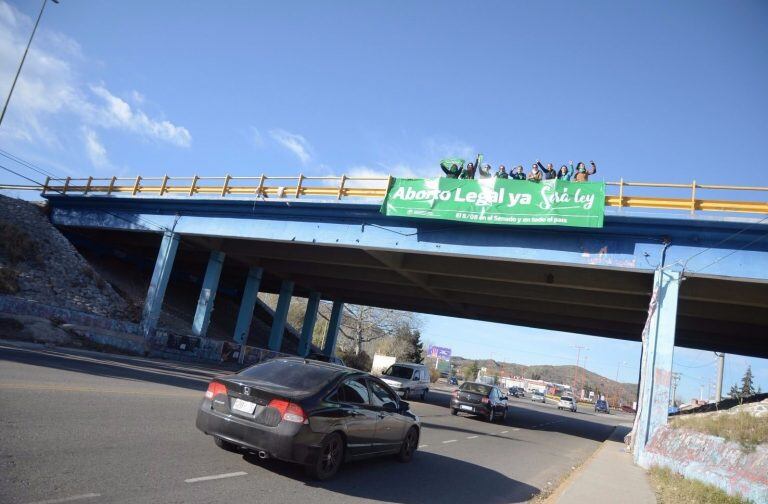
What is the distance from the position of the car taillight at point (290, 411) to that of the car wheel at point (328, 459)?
0.59 m

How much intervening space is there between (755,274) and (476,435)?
9.43 metres

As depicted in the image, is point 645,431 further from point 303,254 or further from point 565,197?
point 303,254

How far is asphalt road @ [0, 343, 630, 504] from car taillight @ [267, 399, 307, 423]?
31.9 inches

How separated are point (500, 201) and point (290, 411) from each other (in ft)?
44.4

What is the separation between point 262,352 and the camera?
31.0m

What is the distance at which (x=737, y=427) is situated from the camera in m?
11.0

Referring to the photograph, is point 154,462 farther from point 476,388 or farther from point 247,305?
point 247,305

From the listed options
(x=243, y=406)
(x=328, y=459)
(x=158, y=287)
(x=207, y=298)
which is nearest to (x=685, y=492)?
(x=328, y=459)

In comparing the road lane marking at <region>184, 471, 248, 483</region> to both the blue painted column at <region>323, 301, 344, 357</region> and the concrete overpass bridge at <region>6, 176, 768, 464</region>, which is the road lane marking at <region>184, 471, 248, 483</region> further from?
the blue painted column at <region>323, 301, 344, 357</region>

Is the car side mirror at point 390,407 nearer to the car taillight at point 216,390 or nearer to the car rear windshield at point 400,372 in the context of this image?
the car taillight at point 216,390

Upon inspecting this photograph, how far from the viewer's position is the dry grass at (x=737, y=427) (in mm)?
9931

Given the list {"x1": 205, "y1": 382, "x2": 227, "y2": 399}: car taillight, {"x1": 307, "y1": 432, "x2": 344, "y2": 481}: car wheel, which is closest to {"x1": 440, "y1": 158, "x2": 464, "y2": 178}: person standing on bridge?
{"x1": 307, "y1": 432, "x2": 344, "y2": 481}: car wheel

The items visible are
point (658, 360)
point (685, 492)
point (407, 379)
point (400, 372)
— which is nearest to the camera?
point (685, 492)

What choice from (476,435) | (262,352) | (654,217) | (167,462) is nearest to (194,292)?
(262,352)
